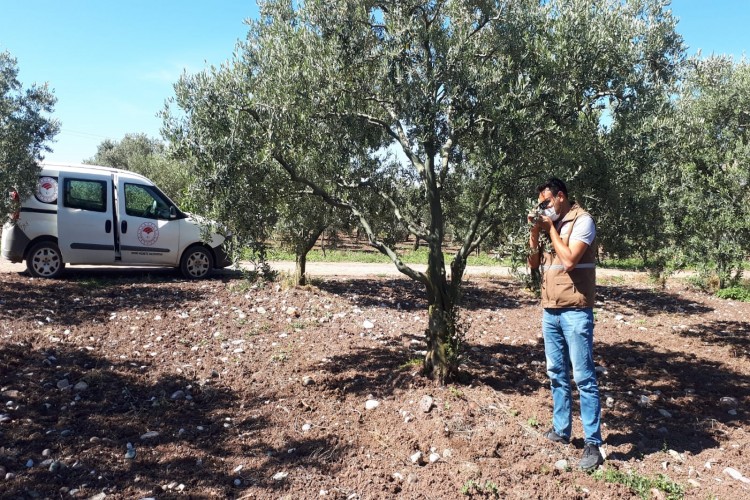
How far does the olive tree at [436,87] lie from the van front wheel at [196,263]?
7729 millimetres

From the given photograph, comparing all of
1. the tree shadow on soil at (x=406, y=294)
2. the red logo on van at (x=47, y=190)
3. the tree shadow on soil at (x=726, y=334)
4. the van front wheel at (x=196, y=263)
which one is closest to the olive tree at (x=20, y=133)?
the red logo on van at (x=47, y=190)

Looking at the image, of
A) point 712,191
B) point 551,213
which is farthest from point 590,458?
point 712,191

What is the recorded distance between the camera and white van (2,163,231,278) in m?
11.4

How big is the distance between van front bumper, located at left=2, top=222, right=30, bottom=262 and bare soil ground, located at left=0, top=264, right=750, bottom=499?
4.55ft

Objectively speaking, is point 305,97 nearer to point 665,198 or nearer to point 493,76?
point 493,76

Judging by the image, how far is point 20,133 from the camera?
10086 mm

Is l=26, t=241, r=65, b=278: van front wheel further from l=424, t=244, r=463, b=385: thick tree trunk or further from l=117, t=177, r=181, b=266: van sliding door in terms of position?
l=424, t=244, r=463, b=385: thick tree trunk

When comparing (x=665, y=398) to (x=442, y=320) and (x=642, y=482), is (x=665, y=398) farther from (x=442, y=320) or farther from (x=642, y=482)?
(x=442, y=320)

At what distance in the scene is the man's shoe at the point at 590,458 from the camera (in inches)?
174

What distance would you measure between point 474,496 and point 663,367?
15.6 ft

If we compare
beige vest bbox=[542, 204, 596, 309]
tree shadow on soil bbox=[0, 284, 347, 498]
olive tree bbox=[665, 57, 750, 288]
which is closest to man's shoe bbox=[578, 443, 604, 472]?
beige vest bbox=[542, 204, 596, 309]

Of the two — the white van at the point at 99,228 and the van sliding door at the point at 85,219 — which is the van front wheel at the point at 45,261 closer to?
the white van at the point at 99,228

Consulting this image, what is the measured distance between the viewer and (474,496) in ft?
13.2

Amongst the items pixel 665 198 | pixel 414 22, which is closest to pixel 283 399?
pixel 414 22
